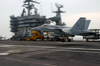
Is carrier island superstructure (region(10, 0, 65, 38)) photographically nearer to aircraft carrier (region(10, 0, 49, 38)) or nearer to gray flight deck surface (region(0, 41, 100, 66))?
aircraft carrier (region(10, 0, 49, 38))

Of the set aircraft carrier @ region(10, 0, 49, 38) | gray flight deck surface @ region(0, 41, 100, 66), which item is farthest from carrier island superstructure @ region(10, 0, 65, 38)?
gray flight deck surface @ region(0, 41, 100, 66)

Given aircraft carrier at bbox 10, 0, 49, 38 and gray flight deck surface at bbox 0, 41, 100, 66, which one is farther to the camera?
aircraft carrier at bbox 10, 0, 49, 38

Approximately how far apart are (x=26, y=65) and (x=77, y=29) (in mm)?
26820

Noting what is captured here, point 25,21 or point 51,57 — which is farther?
point 25,21

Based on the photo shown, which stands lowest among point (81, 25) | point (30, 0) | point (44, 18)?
point (81, 25)

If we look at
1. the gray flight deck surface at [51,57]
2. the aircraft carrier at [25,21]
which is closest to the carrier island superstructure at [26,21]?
the aircraft carrier at [25,21]

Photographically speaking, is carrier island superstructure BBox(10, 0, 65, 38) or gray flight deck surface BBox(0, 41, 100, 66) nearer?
gray flight deck surface BBox(0, 41, 100, 66)

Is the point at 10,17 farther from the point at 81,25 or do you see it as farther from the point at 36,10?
the point at 81,25

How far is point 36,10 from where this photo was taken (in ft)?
411

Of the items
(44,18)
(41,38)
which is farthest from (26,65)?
(44,18)

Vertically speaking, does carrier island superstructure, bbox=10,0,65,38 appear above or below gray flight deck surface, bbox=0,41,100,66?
above

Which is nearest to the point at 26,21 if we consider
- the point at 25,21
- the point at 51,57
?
the point at 25,21

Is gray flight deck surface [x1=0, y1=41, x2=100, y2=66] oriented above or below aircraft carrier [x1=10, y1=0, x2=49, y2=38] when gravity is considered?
below

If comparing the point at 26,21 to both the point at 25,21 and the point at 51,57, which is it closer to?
the point at 25,21
